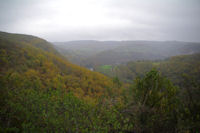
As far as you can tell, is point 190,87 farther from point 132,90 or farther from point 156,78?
point 132,90

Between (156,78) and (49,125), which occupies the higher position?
(156,78)

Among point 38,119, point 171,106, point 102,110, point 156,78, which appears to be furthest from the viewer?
point 156,78

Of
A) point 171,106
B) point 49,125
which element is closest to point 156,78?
point 171,106

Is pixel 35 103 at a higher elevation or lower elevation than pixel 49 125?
higher

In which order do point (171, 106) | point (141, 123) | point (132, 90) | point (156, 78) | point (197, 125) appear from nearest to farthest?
point (197, 125) → point (141, 123) → point (171, 106) → point (156, 78) → point (132, 90)

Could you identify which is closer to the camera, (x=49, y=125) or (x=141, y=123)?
(x=49, y=125)

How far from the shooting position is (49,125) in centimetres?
491

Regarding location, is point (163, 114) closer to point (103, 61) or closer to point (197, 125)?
point (197, 125)

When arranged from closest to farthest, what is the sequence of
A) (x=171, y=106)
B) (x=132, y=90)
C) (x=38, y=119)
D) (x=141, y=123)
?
1. (x=38, y=119)
2. (x=141, y=123)
3. (x=171, y=106)
4. (x=132, y=90)

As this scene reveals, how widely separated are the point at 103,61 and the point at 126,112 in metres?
151

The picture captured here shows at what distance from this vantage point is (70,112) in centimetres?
595

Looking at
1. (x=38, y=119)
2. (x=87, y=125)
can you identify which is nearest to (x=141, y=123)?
(x=87, y=125)

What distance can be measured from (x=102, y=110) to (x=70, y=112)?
180cm

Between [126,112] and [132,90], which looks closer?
[126,112]
